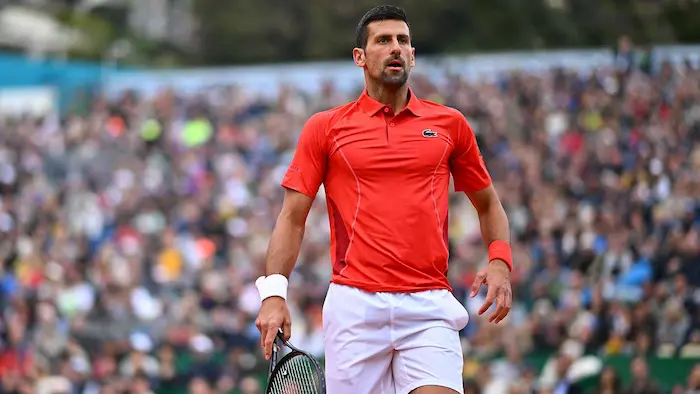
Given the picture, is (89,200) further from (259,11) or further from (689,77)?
(259,11)

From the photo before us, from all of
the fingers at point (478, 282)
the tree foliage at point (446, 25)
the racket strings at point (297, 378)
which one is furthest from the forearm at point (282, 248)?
the tree foliage at point (446, 25)

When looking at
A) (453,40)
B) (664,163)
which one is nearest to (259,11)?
(453,40)

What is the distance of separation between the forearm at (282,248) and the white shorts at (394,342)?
0.95 feet

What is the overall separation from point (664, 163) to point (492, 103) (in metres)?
4.40

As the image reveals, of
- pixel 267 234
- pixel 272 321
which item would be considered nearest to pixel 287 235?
pixel 272 321

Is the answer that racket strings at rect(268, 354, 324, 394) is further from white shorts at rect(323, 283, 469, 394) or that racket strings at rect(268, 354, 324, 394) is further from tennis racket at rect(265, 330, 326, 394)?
white shorts at rect(323, 283, 469, 394)

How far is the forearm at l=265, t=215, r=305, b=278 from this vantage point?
5.89m

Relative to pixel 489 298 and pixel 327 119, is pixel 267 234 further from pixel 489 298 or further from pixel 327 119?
pixel 489 298

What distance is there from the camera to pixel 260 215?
18.4 metres

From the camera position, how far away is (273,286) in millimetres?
5781

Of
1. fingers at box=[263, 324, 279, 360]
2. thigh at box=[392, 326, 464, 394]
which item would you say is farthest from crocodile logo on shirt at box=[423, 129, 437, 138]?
fingers at box=[263, 324, 279, 360]

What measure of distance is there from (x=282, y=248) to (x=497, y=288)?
99 cm

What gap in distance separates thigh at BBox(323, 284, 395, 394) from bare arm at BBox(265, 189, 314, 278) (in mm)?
303

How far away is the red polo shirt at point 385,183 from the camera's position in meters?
5.75
